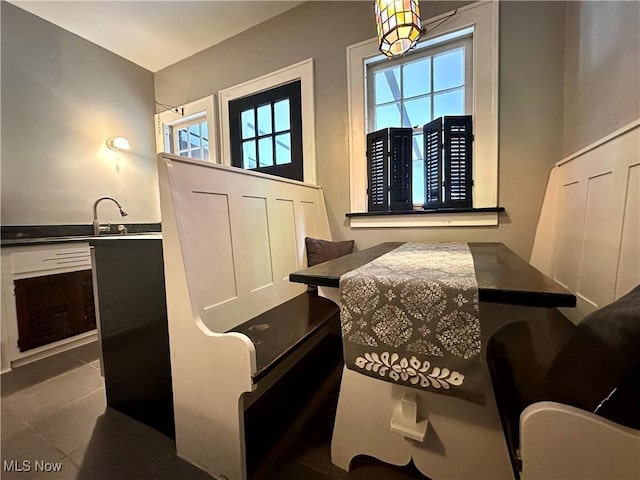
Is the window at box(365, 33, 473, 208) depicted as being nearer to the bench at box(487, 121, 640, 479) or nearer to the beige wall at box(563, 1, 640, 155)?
the beige wall at box(563, 1, 640, 155)

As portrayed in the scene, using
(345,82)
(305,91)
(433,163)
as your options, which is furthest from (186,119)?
(433,163)

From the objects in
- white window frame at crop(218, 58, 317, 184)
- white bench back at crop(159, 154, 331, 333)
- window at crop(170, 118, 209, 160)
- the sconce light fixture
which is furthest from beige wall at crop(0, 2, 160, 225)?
white bench back at crop(159, 154, 331, 333)

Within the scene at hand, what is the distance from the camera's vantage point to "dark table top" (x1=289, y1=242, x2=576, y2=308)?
62cm

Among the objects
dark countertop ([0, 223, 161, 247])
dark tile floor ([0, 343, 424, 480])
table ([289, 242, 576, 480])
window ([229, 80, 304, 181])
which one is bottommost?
dark tile floor ([0, 343, 424, 480])

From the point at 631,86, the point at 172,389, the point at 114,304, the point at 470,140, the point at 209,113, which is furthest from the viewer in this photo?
the point at 209,113

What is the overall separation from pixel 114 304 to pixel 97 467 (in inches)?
25.9

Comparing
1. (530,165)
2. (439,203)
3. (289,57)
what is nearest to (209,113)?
(289,57)

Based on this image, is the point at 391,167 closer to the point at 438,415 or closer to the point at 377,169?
the point at 377,169

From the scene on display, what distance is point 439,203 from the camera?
1860 millimetres

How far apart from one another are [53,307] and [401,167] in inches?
115

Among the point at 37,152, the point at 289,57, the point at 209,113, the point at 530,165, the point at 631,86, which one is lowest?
the point at 530,165

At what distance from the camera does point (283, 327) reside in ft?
4.07

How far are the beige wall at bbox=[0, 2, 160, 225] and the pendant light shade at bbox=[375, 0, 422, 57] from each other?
296cm

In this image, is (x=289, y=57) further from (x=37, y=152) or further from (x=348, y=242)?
(x=37, y=152)
